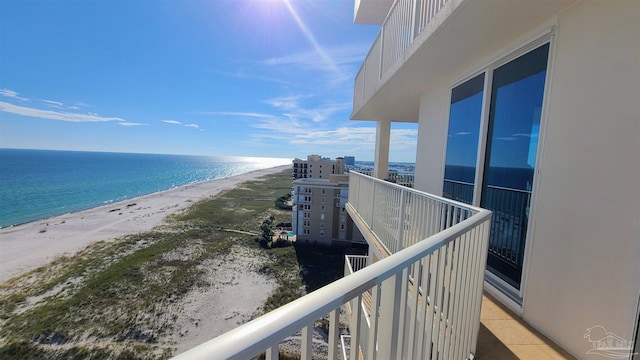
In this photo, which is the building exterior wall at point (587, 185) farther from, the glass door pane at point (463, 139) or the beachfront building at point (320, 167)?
the beachfront building at point (320, 167)

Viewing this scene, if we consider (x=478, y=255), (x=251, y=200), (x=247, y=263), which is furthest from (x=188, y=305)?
(x=251, y=200)

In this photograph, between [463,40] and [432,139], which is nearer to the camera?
[463,40]

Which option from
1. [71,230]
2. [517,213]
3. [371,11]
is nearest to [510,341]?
[517,213]

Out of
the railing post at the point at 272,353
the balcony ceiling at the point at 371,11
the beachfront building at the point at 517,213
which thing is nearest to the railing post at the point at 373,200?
the beachfront building at the point at 517,213

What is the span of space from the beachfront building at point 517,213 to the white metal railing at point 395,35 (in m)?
0.03

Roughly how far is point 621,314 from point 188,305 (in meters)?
13.6

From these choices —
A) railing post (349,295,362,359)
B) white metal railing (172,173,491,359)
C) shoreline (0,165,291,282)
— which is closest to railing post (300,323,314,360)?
white metal railing (172,173,491,359)

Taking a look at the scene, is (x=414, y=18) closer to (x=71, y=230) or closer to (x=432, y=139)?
(x=432, y=139)

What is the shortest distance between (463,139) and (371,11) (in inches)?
187

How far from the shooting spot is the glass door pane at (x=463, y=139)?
2918 millimetres

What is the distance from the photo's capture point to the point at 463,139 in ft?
10.4

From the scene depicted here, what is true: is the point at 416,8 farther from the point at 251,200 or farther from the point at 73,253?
the point at 251,200

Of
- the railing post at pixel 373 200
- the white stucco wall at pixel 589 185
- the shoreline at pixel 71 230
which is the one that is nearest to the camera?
the white stucco wall at pixel 589 185

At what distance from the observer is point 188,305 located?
37.6 ft
